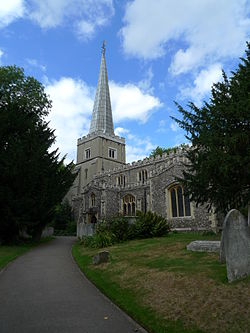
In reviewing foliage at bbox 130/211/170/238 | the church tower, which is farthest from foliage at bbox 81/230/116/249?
the church tower

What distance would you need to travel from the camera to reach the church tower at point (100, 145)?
149ft

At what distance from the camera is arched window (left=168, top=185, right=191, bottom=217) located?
65.6 feet

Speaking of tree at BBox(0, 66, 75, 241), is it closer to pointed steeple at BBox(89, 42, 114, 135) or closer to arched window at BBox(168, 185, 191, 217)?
arched window at BBox(168, 185, 191, 217)

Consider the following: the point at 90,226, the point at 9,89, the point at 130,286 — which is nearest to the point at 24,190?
the point at 90,226

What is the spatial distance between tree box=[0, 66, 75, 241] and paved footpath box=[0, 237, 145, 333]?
7983 millimetres

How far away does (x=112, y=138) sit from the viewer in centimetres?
4775

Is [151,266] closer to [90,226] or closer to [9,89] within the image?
[90,226]

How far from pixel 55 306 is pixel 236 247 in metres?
4.09

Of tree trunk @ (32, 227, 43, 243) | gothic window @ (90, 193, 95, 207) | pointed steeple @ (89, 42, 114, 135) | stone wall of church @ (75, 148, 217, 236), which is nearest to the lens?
stone wall of church @ (75, 148, 217, 236)

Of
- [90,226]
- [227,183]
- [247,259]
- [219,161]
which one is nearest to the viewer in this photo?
[247,259]

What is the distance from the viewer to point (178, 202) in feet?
67.5

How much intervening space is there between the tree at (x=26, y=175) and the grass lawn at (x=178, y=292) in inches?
351

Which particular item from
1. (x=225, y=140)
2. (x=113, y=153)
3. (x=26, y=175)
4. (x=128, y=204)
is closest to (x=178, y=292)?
(x=225, y=140)

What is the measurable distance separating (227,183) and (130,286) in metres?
5.71
